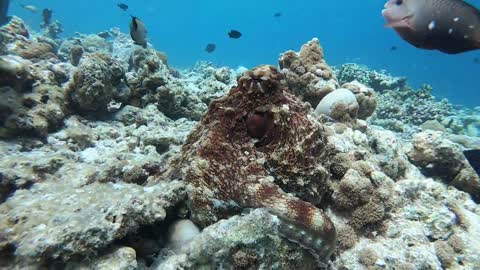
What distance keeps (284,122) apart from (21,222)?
2420mm

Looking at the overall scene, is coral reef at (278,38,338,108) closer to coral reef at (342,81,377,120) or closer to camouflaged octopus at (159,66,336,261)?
coral reef at (342,81,377,120)

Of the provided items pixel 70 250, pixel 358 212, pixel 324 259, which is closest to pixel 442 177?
pixel 358 212

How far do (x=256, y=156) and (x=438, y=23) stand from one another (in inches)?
112

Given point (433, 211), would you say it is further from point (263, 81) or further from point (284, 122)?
point (263, 81)

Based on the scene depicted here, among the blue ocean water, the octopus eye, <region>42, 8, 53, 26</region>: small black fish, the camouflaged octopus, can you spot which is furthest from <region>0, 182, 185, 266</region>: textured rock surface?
the blue ocean water

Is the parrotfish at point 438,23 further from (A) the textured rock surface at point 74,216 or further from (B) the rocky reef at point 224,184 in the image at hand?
(A) the textured rock surface at point 74,216

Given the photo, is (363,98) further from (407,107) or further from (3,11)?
(3,11)

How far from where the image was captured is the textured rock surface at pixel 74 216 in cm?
212

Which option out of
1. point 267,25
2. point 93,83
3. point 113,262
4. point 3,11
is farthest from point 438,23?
point 267,25

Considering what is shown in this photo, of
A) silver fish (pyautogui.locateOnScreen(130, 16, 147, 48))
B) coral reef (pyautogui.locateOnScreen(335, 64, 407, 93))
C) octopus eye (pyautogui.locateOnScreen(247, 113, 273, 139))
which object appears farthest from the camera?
coral reef (pyautogui.locateOnScreen(335, 64, 407, 93))

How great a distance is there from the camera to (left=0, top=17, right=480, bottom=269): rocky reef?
91.6 inches

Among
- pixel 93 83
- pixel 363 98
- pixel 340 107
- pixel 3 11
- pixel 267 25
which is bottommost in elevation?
pixel 93 83

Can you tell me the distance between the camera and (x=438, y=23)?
3.77 metres

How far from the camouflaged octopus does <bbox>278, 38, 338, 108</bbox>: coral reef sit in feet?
11.7
